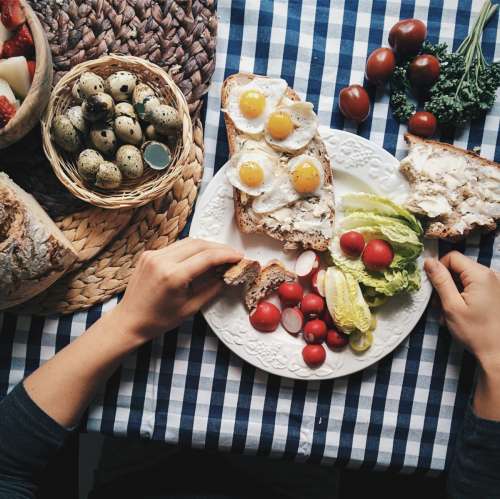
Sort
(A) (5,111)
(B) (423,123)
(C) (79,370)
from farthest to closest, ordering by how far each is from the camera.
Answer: (B) (423,123), (C) (79,370), (A) (5,111)

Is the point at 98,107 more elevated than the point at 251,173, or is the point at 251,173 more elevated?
the point at 98,107

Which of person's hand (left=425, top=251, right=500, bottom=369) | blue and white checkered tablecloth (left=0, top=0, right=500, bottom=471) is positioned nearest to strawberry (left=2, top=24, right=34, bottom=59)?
blue and white checkered tablecloth (left=0, top=0, right=500, bottom=471)

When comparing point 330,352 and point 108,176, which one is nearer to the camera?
point 108,176

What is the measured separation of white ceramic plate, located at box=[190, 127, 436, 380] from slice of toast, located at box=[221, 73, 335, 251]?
1.7 inches

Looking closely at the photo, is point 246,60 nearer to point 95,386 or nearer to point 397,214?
point 397,214

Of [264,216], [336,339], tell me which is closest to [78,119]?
[264,216]

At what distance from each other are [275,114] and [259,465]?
146 centimetres

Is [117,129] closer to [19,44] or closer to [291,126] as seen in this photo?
[19,44]

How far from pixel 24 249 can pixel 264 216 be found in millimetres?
813

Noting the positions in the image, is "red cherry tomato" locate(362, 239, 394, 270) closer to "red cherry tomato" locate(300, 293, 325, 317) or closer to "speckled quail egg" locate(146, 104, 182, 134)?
"red cherry tomato" locate(300, 293, 325, 317)

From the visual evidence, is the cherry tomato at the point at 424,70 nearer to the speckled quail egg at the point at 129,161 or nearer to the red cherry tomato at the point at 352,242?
the red cherry tomato at the point at 352,242

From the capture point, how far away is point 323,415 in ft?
6.80

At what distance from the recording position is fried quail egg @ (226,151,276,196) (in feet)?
6.16

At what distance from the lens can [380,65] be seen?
1.97 m
